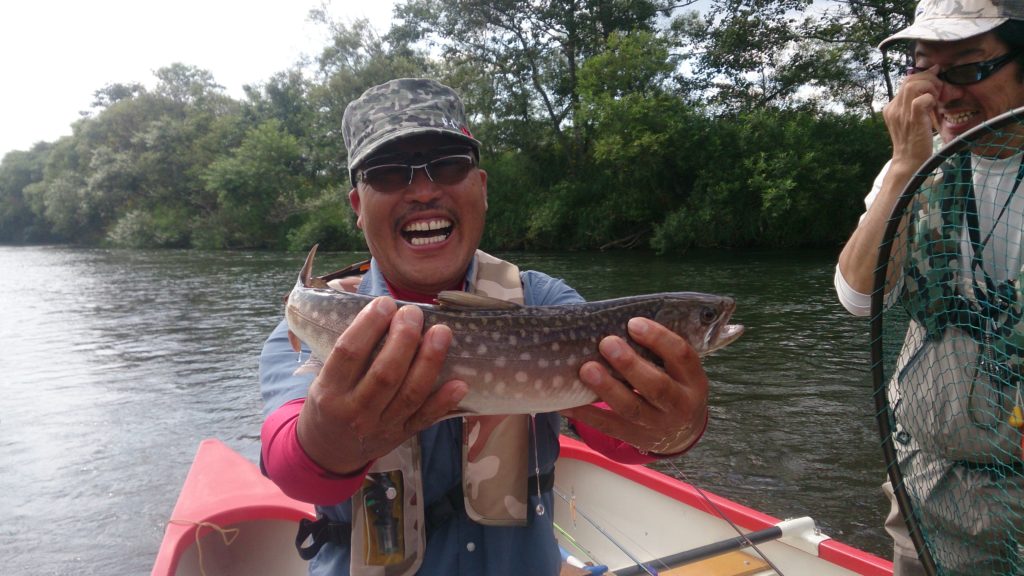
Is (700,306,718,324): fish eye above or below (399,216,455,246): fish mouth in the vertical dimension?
below

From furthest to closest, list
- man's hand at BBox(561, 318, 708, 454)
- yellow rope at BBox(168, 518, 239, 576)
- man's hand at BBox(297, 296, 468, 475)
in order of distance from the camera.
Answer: yellow rope at BBox(168, 518, 239, 576)
man's hand at BBox(561, 318, 708, 454)
man's hand at BBox(297, 296, 468, 475)

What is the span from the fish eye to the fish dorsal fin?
2.42 ft

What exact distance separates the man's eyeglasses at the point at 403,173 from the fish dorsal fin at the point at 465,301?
59 cm

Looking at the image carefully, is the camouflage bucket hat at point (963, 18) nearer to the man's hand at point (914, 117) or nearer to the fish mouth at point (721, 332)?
the man's hand at point (914, 117)

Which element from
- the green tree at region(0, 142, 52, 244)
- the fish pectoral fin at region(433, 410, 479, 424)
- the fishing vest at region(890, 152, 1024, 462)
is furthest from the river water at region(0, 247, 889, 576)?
the green tree at region(0, 142, 52, 244)

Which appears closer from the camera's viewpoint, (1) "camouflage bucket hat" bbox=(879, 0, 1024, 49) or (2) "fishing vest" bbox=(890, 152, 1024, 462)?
(2) "fishing vest" bbox=(890, 152, 1024, 462)

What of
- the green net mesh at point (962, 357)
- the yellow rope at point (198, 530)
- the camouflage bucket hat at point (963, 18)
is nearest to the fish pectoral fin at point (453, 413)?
the green net mesh at point (962, 357)

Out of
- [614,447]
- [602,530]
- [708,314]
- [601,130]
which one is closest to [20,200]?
[601,130]

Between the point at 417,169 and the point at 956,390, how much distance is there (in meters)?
2.25

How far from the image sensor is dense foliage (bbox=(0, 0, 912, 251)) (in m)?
27.6

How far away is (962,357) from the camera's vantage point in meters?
2.41

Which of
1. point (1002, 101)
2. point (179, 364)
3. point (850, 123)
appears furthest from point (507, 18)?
point (1002, 101)

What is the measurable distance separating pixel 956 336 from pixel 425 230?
2113 mm

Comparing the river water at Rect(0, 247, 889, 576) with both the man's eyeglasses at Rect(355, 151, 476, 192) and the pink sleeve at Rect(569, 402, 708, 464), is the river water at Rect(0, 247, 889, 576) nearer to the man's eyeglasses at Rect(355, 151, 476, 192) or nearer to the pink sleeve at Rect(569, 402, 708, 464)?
the pink sleeve at Rect(569, 402, 708, 464)
